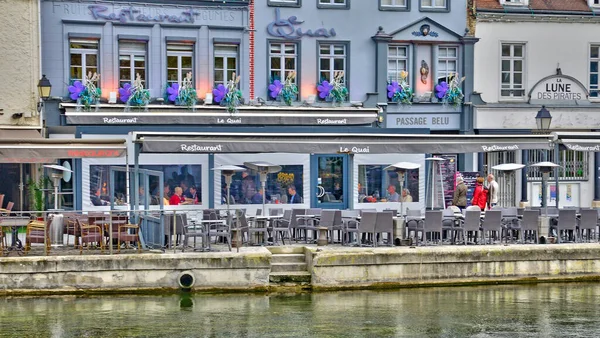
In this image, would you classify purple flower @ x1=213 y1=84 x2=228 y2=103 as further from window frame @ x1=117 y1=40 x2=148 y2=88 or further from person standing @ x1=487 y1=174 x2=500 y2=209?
person standing @ x1=487 y1=174 x2=500 y2=209

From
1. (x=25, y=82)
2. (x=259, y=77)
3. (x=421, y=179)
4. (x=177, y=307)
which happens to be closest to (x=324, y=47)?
(x=259, y=77)

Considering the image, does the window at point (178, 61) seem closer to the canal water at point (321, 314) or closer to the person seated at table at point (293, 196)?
the person seated at table at point (293, 196)

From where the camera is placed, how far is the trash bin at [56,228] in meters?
25.5

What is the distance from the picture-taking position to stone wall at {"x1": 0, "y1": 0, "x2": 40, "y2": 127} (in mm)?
33812

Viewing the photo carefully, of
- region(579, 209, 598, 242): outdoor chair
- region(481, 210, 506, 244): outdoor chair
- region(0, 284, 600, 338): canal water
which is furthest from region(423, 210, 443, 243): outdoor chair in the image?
region(579, 209, 598, 242): outdoor chair

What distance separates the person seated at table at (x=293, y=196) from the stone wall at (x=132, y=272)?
36.8 feet

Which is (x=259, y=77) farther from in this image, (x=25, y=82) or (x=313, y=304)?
(x=313, y=304)

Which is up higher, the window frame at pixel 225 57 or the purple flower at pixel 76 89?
the window frame at pixel 225 57

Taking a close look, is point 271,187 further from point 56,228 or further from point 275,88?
point 56,228

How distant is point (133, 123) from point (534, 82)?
1290cm

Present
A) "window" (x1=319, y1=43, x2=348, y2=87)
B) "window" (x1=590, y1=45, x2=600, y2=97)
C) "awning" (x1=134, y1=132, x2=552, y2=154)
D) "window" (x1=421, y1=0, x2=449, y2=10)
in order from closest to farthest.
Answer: "awning" (x1=134, y1=132, x2=552, y2=154), "window" (x1=319, y1=43, x2=348, y2=87), "window" (x1=421, y1=0, x2=449, y2=10), "window" (x1=590, y1=45, x2=600, y2=97)

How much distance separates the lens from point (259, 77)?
1467 inches

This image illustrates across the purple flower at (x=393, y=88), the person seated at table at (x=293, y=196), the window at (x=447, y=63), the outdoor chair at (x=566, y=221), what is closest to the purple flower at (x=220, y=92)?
the person seated at table at (x=293, y=196)

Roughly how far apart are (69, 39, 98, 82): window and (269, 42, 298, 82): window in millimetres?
5219
